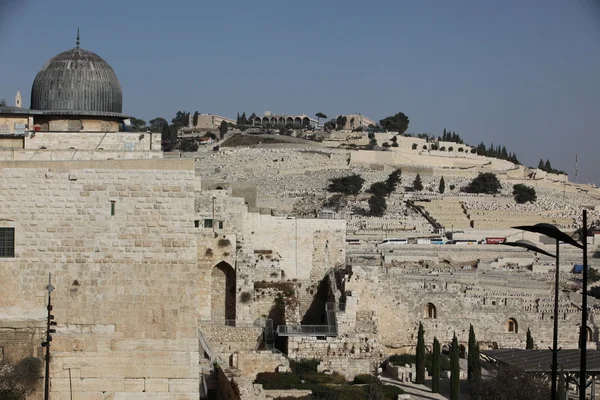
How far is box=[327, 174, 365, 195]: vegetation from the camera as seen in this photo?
65562mm

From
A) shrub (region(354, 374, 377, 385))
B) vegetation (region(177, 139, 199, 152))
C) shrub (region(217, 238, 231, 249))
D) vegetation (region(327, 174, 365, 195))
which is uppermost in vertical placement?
vegetation (region(177, 139, 199, 152))

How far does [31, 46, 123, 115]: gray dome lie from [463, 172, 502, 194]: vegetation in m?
55.5

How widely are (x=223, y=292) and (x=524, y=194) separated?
49242 millimetres

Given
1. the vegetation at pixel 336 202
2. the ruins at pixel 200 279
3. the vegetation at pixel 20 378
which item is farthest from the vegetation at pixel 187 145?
the vegetation at pixel 20 378

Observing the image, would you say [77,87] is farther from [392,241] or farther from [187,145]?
[187,145]

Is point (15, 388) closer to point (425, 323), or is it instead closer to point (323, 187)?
point (425, 323)

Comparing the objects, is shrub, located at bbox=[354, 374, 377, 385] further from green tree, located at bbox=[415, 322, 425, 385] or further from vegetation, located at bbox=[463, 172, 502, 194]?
vegetation, located at bbox=[463, 172, 502, 194]

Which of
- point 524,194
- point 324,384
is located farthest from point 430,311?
point 524,194

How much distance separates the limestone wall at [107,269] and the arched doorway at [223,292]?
11.8m

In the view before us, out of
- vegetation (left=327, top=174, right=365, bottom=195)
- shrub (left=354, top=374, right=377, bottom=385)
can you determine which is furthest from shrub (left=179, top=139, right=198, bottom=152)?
shrub (left=354, top=374, right=377, bottom=385)

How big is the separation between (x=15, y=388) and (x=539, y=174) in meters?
77.1

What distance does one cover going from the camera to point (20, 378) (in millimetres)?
12219

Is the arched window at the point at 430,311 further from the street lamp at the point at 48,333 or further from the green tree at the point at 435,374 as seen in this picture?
the street lamp at the point at 48,333

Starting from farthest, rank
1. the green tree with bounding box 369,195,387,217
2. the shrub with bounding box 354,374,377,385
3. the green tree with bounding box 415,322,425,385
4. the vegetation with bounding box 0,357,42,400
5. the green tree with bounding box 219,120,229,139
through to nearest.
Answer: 1. the green tree with bounding box 219,120,229,139
2. the green tree with bounding box 369,195,387,217
3. the green tree with bounding box 415,322,425,385
4. the shrub with bounding box 354,374,377,385
5. the vegetation with bounding box 0,357,42,400
